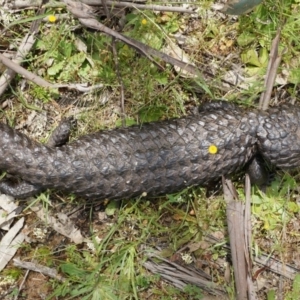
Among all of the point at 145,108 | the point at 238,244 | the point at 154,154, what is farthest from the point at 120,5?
the point at 238,244

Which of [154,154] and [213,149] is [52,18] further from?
[213,149]

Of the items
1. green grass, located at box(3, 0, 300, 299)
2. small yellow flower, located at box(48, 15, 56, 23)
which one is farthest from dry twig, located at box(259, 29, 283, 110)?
small yellow flower, located at box(48, 15, 56, 23)

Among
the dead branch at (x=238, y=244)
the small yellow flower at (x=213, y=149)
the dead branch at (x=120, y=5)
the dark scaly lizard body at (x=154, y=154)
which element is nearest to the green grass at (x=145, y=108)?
the dead branch at (x=120, y=5)

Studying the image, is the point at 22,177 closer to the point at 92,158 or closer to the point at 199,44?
the point at 92,158

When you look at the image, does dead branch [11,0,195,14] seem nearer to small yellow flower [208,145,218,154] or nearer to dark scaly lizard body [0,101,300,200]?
dark scaly lizard body [0,101,300,200]

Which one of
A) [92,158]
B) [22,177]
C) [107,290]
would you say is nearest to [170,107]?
[92,158]

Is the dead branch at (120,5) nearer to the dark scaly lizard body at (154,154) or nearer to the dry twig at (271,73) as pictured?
the dry twig at (271,73)
